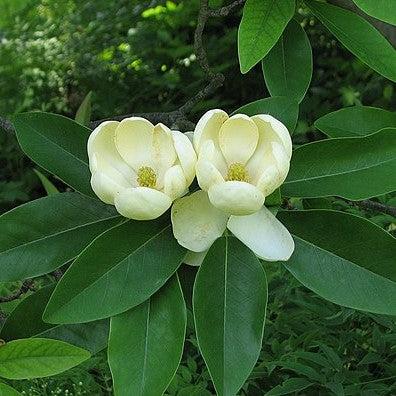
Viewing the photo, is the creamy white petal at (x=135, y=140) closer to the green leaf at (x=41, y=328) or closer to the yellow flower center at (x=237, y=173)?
the yellow flower center at (x=237, y=173)

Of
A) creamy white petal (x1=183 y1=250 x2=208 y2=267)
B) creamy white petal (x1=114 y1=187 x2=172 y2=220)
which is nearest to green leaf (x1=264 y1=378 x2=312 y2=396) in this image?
creamy white petal (x1=183 y1=250 x2=208 y2=267)

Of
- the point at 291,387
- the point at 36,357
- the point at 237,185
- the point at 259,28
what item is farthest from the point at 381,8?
the point at 291,387

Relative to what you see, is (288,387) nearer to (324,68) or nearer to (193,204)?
(193,204)

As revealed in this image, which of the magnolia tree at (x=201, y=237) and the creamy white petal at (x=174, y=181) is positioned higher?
the creamy white petal at (x=174, y=181)

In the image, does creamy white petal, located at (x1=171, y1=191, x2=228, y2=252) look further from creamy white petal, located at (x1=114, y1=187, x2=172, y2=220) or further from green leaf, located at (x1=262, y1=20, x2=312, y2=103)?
green leaf, located at (x1=262, y1=20, x2=312, y2=103)

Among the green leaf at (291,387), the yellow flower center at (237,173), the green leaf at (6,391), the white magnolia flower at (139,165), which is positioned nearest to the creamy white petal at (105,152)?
the white magnolia flower at (139,165)

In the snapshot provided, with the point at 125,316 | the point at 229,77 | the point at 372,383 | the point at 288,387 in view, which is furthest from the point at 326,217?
the point at 229,77
